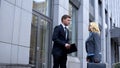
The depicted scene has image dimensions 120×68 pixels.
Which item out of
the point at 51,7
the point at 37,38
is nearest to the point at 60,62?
the point at 37,38

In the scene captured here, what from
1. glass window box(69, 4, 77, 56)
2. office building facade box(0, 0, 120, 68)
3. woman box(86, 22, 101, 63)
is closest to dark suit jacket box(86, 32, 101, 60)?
woman box(86, 22, 101, 63)

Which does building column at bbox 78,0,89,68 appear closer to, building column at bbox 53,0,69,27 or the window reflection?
building column at bbox 53,0,69,27

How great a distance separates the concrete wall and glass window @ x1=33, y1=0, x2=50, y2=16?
73.7 inches

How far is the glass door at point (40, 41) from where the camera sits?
432 inches

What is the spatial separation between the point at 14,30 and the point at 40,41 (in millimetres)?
3206

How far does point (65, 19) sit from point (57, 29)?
1.21ft

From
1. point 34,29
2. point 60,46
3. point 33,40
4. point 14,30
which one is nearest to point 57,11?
point 34,29

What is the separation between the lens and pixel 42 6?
12047 millimetres

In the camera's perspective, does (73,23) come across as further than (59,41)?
Yes

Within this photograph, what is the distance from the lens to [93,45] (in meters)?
8.62

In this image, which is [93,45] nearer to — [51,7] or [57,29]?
[57,29]

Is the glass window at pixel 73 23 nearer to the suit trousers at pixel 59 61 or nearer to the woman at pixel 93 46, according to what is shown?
the woman at pixel 93 46

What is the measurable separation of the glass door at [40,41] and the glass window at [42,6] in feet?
0.78

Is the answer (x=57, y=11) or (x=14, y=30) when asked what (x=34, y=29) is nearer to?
(x=57, y=11)
